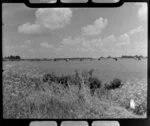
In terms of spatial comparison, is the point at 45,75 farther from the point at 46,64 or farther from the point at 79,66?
the point at 79,66

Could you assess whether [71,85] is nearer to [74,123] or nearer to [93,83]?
[93,83]

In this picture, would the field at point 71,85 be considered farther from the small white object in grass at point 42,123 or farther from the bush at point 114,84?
the small white object in grass at point 42,123

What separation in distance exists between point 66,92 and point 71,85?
13cm

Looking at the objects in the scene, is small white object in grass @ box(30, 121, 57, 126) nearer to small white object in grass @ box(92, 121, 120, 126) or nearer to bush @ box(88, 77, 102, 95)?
small white object in grass @ box(92, 121, 120, 126)

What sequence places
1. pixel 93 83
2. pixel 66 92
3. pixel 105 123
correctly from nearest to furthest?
pixel 105 123, pixel 66 92, pixel 93 83

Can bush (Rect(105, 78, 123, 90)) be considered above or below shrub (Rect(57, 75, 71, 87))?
below

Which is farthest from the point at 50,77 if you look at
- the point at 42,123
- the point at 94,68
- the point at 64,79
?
the point at 42,123

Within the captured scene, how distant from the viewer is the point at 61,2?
3.32 feet

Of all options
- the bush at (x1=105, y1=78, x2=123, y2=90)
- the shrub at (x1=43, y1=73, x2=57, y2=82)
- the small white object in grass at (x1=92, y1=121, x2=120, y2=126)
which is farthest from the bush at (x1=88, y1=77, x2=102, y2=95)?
the small white object in grass at (x1=92, y1=121, x2=120, y2=126)

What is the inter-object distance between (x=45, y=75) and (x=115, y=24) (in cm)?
94

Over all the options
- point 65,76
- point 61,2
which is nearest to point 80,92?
point 65,76

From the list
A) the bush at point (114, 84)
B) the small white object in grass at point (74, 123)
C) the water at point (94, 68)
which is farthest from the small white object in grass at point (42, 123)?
the bush at point (114, 84)

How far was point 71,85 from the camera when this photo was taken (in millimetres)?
2607

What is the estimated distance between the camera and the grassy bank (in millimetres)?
2305
